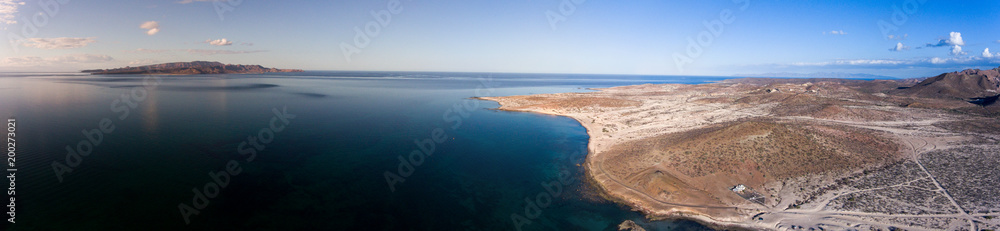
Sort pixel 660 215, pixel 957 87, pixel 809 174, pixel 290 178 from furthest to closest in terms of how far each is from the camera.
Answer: pixel 957 87, pixel 809 174, pixel 290 178, pixel 660 215

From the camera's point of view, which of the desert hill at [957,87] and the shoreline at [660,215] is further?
the desert hill at [957,87]

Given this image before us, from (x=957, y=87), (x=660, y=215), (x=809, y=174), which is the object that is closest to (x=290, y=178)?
(x=660, y=215)

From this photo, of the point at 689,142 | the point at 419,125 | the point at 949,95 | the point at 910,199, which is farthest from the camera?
the point at 949,95

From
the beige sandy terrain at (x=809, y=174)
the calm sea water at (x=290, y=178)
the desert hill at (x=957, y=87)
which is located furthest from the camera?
the desert hill at (x=957, y=87)

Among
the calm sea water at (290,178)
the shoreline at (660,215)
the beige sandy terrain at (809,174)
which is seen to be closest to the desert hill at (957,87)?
the beige sandy terrain at (809,174)

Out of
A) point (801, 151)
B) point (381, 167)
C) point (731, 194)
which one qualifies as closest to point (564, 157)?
point (731, 194)

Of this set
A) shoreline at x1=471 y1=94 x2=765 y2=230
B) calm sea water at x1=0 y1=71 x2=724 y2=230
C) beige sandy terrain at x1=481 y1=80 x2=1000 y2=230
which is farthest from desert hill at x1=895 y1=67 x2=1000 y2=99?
shoreline at x1=471 y1=94 x2=765 y2=230

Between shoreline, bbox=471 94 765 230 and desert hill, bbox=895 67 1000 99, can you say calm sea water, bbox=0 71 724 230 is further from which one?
desert hill, bbox=895 67 1000 99

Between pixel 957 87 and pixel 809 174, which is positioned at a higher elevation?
pixel 957 87

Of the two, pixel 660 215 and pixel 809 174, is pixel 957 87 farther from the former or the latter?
pixel 660 215

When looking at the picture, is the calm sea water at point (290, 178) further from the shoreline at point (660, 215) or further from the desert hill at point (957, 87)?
the desert hill at point (957, 87)

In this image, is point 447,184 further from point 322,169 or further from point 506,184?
point 322,169
